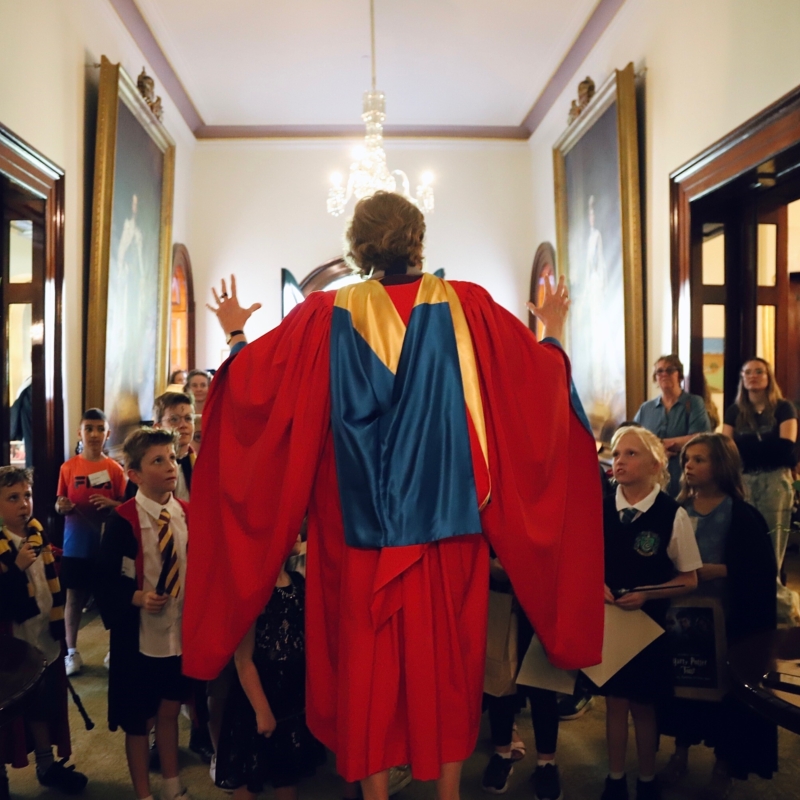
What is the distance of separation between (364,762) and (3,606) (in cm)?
140

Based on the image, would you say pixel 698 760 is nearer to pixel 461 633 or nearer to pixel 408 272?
pixel 461 633

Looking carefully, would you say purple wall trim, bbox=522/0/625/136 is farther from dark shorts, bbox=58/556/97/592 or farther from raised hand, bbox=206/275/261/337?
dark shorts, bbox=58/556/97/592

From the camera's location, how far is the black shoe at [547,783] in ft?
8.70

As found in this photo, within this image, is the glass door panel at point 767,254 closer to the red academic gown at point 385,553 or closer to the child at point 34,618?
the red academic gown at point 385,553

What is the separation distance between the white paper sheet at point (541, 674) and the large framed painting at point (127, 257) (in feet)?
12.4

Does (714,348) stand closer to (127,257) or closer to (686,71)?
(686,71)

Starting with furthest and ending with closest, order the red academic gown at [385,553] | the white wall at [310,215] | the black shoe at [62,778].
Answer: the white wall at [310,215], the black shoe at [62,778], the red academic gown at [385,553]

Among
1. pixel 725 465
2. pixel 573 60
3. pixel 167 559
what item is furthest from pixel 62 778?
pixel 573 60

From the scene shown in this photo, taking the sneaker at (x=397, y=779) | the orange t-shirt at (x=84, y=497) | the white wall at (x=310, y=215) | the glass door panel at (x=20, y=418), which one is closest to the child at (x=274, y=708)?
the sneaker at (x=397, y=779)

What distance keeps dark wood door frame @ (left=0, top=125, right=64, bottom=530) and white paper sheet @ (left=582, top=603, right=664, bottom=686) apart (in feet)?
11.2

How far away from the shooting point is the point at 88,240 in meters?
5.26

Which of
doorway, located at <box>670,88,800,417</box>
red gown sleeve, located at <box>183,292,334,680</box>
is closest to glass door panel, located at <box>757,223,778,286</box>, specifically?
doorway, located at <box>670,88,800,417</box>

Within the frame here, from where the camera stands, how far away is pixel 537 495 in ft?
6.86

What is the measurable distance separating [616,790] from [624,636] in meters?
0.54
